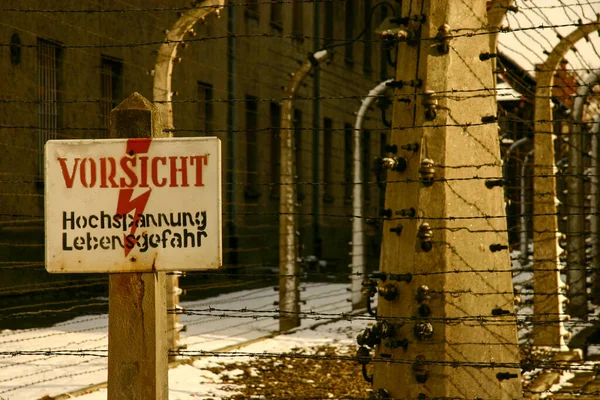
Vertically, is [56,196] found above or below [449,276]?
above

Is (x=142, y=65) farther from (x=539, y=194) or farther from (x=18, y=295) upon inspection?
(x=539, y=194)

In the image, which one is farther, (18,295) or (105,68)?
(105,68)

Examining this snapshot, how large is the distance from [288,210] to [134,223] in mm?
10117

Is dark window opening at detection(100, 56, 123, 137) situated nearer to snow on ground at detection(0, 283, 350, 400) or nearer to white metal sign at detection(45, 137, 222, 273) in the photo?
snow on ground at detection(0, 283, 350, 400)

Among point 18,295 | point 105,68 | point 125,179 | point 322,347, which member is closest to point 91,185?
point 125,179

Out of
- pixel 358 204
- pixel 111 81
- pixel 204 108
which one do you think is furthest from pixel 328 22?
pixel 358 204

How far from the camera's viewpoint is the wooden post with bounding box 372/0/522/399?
24.2ft

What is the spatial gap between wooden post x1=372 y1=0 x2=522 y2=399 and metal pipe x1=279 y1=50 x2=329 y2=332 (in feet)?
22.8

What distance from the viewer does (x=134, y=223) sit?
458 centimetres

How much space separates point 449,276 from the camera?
740 cm

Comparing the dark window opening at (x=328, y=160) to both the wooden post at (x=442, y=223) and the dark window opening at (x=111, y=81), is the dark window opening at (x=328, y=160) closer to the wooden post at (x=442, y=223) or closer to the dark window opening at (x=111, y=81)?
the dark window opening at (x=111, y=81)

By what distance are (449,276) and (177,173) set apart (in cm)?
318

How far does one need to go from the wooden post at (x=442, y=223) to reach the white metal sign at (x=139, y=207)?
290 cm

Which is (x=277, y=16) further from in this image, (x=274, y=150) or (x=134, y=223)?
(x=134, y=223)
